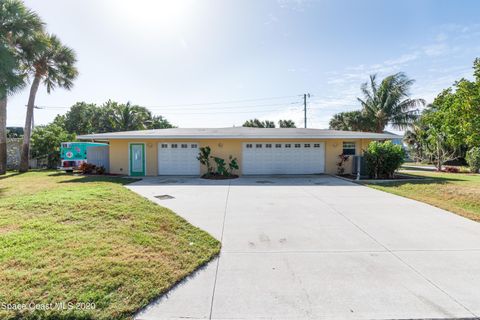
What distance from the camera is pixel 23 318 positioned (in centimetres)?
234

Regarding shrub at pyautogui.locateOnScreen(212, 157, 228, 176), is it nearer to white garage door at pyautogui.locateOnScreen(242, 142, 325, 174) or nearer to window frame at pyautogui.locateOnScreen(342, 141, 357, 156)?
white garage door at pyautogui.locateOnScreen(242, 142, 325, 174)

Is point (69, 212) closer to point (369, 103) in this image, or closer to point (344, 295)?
point (344, 295)

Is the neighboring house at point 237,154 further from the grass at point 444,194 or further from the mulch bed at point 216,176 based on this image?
the grass at point 444,194

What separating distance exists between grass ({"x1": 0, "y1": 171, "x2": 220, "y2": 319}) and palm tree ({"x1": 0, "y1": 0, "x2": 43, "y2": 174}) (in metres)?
3.71

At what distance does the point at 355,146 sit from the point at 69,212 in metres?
14.5

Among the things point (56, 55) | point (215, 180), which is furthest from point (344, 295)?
point (56, 55)

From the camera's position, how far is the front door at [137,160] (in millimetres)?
14289

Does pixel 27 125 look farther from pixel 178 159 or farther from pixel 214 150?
pixel 214 150

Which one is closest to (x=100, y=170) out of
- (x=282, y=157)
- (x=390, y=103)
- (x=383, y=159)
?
(x=282, y=157)

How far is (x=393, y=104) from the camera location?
22.3 metres

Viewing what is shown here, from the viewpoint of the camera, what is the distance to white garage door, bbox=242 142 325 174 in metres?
14.4

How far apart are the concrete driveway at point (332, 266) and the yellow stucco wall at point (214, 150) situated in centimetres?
786

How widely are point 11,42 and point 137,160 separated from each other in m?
8.13

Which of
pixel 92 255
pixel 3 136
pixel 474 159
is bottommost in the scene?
pixel 92 255
